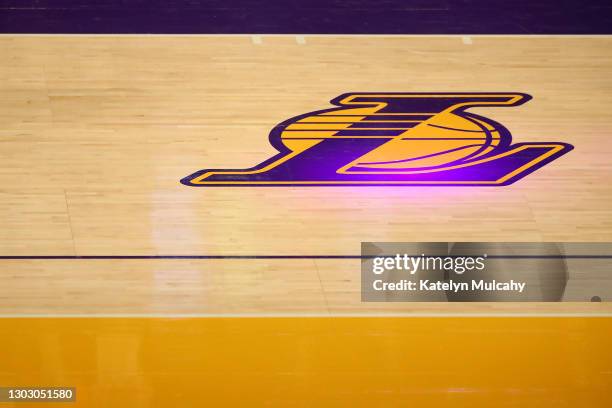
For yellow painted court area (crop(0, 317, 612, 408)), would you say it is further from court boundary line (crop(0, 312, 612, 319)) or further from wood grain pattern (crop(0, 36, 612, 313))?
wood grain pattern (crop(0, 36, 612, 313))

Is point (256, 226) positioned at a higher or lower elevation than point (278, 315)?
higher

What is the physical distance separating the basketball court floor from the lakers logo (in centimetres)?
6

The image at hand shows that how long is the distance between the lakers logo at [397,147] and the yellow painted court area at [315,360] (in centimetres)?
82

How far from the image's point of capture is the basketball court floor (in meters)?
3.51

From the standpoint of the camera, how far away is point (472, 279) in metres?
3.75

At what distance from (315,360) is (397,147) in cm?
131

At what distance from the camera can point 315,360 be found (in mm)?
3537

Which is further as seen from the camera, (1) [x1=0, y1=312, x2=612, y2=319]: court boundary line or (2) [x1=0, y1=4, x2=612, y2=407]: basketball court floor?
(1) [x1=0, y1=312, x2=612, y2=319]: court boundary line
